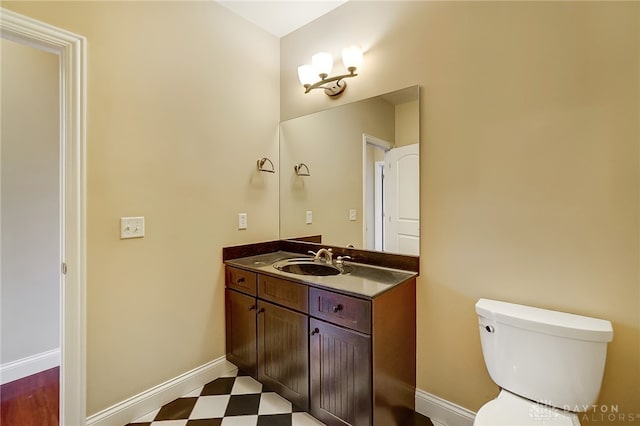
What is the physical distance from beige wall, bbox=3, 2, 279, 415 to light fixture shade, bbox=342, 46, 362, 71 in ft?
2.52

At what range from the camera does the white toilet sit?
1.09 metres

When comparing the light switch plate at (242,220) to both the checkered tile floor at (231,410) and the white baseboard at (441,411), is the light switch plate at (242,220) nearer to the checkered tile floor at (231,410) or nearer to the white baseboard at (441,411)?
the checkered tile floor at (231,410)

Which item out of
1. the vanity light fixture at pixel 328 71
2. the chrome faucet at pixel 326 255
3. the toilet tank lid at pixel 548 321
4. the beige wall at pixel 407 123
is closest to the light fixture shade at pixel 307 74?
the vanity light fixture at pixel 328 71

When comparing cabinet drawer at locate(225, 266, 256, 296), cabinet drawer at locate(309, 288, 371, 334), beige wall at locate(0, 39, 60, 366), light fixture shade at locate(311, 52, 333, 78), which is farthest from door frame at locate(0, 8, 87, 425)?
light fixture shade at locate(311, 52, 333, 78)

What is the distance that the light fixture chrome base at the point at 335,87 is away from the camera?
2.03m

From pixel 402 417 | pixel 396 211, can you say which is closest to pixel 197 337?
pixel 402 417

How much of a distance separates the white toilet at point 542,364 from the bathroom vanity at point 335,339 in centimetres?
43

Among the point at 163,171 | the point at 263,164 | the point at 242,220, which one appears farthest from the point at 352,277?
the point at 163,171

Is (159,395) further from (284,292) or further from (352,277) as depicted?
(352,277)

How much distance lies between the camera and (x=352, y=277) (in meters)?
1.66

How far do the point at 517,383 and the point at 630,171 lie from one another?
37.6 inches

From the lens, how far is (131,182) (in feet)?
5.37

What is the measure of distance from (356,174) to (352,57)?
2.46 feet

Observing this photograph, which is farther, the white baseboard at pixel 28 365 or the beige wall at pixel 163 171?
the white baseboard at pixel 28 365
